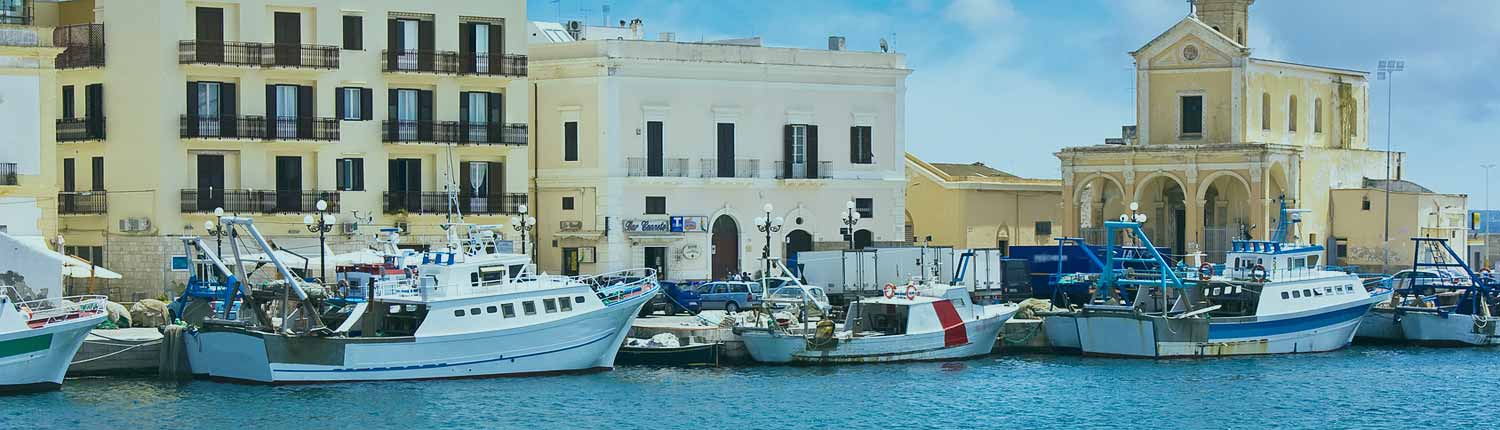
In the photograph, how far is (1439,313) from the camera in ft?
188

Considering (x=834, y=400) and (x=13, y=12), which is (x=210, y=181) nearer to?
(x=13, y=12)

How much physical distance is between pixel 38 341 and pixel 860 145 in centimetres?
2810

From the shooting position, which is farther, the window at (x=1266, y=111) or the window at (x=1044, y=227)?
the window at (x=1044, y=227)

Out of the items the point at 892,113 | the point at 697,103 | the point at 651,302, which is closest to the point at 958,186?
the point at 892,113

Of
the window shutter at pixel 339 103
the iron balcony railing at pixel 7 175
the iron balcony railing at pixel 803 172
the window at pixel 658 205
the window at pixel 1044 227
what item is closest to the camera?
the iron balcony railing at pixel 7 175

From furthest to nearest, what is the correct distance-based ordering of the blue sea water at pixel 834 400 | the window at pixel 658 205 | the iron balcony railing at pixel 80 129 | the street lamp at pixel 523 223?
the window at pixel 658 205 < the iron balcony railing at pixel 80 129 < the street lamp at pixel 523 223 < the blue sea water at pixel 834 400

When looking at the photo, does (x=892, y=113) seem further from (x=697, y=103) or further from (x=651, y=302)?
(x=651, y=302)

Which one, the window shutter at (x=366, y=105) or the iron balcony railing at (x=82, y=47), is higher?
the iron balcony railing at (x=82, y=47)

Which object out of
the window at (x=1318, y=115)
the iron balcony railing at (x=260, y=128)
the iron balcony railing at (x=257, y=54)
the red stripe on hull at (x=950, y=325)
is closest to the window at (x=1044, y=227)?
the window at (x=1318, y=115)

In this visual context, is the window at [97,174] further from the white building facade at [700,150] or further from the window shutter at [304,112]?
the white building facade at [700,150]

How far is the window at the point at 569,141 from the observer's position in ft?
209

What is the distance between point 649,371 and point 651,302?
7193 mm

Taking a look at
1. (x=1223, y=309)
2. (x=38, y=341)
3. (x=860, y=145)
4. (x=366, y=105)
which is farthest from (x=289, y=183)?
(x=1223, y=309)

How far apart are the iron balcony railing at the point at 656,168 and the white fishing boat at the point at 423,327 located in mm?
14391
